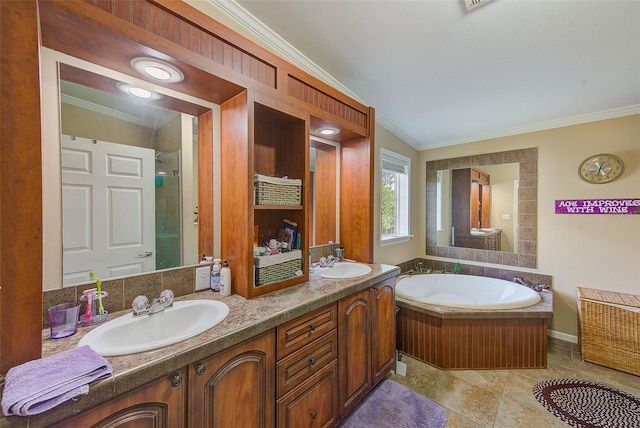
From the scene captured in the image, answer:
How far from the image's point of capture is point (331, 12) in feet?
4.65

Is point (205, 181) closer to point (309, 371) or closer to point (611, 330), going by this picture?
point (309, 371)

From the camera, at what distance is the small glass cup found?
94 centimetres

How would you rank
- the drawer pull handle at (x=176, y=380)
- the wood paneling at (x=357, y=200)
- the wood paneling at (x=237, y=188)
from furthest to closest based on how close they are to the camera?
the wood paneling at (x=357, y=200) → the wood paneling at (x=237, y=188) → the drawer pull handle at (x=176, y=380)

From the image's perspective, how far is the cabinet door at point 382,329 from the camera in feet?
6.07

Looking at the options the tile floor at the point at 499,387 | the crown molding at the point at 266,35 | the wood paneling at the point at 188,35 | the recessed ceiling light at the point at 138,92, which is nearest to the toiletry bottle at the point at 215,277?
the recessed ceiling light at the point at 138,92

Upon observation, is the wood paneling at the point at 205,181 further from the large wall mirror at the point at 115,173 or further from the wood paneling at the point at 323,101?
the wood paneling at the point at 323,101

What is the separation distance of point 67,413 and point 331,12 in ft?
6.46

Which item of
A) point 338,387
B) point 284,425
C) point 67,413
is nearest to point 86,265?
point 67,413

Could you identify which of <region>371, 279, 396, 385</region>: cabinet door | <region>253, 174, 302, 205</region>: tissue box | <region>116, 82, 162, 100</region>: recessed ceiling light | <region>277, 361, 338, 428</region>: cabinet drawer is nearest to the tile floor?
<region>371, 279, 396, 385</region>: cabinet door

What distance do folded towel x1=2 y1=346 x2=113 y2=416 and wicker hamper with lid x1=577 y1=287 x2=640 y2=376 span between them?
138 inches

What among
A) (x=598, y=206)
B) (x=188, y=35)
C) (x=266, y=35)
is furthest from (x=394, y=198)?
(x=188, y=35)

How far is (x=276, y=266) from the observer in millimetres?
Answer: 1532

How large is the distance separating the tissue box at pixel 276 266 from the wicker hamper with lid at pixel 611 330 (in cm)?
275

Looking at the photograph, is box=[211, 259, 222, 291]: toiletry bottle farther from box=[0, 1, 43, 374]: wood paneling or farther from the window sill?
the window sill
